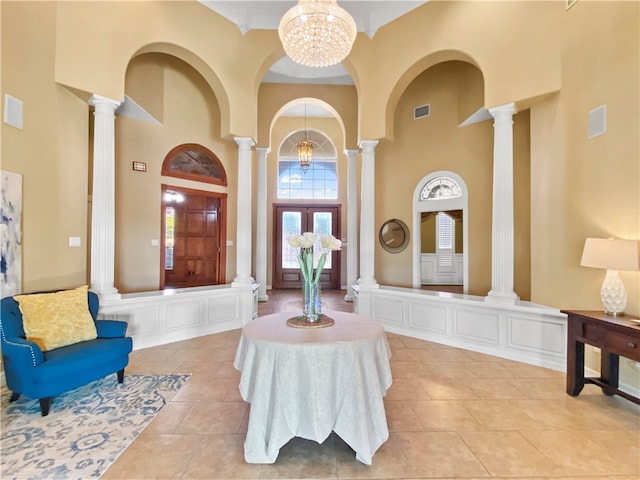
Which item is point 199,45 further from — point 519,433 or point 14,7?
point 519,433

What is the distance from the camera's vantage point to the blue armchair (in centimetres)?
262

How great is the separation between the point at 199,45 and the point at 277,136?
433 cm

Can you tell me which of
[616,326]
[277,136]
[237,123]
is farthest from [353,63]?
[616,326]

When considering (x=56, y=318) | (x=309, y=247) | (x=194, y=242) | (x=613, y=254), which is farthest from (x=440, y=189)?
(x=56, y=318)

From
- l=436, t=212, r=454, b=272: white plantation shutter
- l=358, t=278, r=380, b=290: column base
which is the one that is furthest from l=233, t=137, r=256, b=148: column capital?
l=436, t=212, r=454, b=272: white plantation shutter

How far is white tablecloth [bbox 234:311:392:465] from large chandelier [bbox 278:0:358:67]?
277cm

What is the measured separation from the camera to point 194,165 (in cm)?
620

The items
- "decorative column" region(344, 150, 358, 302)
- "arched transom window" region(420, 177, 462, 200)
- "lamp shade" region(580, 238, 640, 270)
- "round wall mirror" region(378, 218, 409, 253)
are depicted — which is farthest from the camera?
"decorative column" region(344, 150, 358, 302)

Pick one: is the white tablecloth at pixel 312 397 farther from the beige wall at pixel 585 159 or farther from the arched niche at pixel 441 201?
the arched niche at pixel 441 201

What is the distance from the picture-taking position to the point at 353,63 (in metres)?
5.42

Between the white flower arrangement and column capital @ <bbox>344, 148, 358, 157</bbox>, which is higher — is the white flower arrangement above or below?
below

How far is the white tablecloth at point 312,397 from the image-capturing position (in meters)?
2.04

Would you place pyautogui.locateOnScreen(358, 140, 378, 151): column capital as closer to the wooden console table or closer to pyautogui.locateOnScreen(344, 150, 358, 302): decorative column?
pyautogui.locateOnScreen(344, 150, 358, 302): decorative column

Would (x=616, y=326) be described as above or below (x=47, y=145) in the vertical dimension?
below
